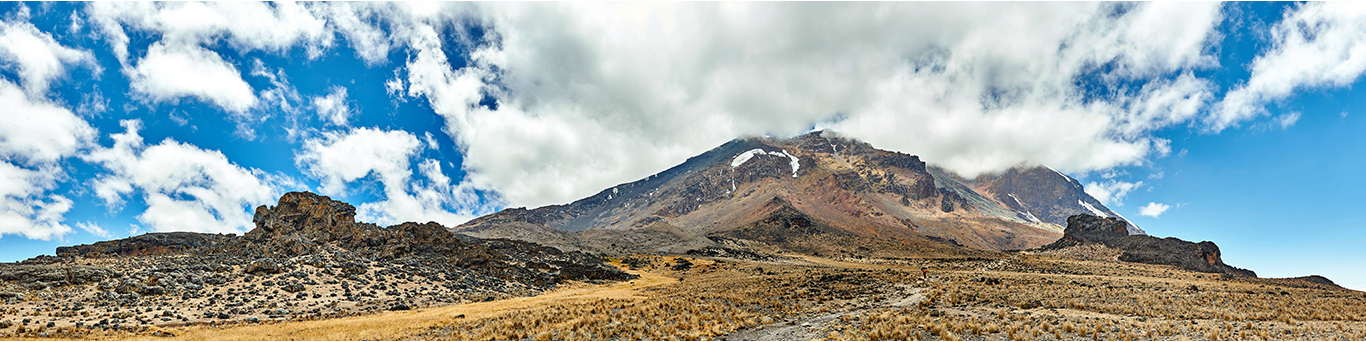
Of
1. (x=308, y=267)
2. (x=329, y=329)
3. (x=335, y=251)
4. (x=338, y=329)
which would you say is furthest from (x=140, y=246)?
(x=338, y=329)

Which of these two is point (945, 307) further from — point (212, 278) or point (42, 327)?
point (212, 278)

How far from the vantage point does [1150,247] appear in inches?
3447

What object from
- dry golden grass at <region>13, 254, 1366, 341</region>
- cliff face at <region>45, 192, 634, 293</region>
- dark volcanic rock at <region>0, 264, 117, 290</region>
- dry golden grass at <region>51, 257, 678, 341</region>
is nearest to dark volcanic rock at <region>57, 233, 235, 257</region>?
cliff face at <region>45, 192, 634, 293</region>

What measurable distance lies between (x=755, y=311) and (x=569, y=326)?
905cm

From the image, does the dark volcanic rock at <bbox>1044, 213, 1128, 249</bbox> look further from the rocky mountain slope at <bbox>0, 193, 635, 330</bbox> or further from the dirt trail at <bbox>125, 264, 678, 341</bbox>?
the dirt trail at <bbox>125, 264, 678, 341</bbox>

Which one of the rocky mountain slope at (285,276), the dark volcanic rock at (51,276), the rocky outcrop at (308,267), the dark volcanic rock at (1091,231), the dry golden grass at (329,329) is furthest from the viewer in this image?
the dark volcanic rock at (1091,231)

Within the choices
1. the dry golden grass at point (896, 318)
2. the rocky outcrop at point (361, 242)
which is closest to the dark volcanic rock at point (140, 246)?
the rocky outcrop at point (361, 242)

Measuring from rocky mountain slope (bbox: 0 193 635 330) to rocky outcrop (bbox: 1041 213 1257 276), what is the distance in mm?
86055

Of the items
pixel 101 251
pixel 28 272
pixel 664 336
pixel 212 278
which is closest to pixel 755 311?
pixel 664 336

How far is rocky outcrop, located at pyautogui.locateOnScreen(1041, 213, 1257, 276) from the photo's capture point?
78.6 meters

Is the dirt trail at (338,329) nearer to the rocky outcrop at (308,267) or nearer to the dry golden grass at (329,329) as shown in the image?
the dry golden grass at (329,329)

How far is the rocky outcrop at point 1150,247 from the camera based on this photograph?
78.6 meters

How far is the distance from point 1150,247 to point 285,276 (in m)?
120

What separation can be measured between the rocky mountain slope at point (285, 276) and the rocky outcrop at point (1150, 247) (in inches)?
3388
